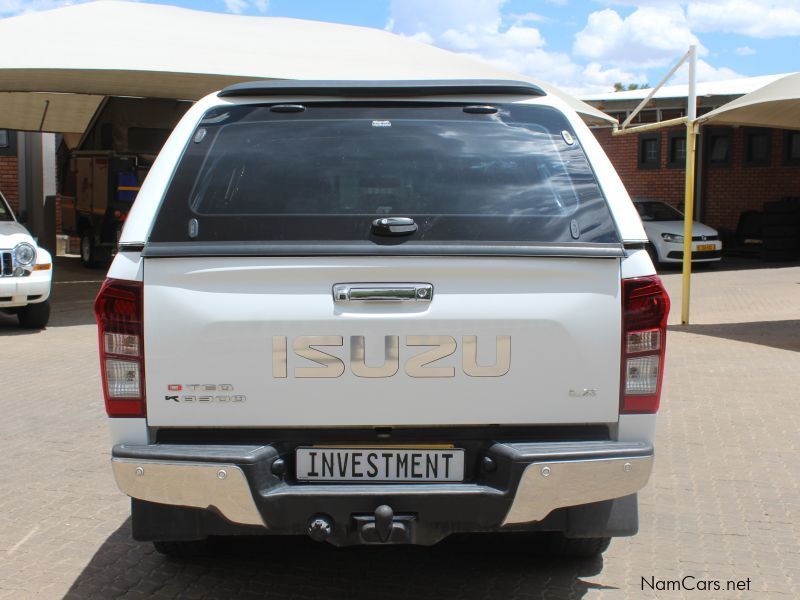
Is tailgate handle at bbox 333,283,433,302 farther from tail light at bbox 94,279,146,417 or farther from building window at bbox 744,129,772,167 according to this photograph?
building window at bbox 744,129,772,167

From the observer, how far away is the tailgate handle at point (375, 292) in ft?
10.9

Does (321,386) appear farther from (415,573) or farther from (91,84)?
(91,84)

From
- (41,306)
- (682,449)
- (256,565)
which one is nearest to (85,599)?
(256,565)

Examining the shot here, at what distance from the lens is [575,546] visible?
14.3 ft

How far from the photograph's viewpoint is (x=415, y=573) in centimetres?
433

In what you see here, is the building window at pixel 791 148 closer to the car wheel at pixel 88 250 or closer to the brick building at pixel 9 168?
the car wheel at pixel 88 250

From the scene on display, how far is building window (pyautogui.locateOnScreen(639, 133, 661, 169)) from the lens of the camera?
28.1 m

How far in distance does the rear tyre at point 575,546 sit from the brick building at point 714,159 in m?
20.4

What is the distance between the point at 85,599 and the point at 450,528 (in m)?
1.60

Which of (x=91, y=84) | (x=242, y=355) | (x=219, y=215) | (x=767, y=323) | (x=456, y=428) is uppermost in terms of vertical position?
(x=91, y=84)

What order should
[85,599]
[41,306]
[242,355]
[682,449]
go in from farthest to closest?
1. [41,306]
2. [682,449]
3. [85,599]
4. [242,355]

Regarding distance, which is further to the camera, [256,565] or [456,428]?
[256,565]

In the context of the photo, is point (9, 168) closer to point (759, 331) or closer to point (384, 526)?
point (759, 331)

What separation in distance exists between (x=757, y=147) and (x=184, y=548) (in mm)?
24162
